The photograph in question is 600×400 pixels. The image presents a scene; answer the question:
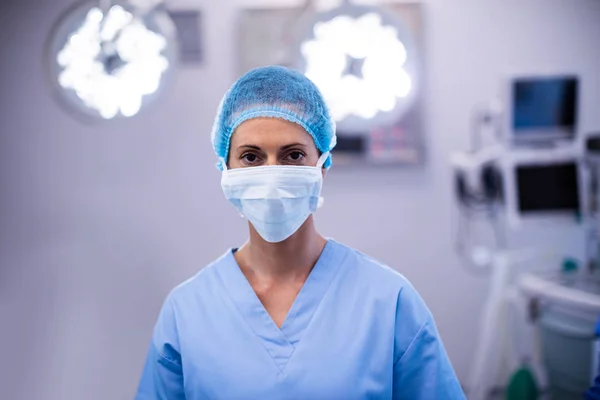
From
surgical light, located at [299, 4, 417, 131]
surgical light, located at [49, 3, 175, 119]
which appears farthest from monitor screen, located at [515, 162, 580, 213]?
surgical light, located at [49, 3, 175, 119]

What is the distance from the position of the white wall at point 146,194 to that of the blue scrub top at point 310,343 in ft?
3.92

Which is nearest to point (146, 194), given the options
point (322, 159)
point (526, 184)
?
point (322, 159)

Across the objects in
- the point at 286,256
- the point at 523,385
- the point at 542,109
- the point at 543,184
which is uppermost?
the point at 542,109

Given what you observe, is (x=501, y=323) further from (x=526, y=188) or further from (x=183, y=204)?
(x=183, y=204)

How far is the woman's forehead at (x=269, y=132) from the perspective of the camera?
3.16ft

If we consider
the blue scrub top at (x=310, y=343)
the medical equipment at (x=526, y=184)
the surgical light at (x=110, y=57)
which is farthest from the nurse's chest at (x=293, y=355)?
the medical equipment at (x=526, y=184)

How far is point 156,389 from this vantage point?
40.6 inches

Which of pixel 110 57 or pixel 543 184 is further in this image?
pixel 543 184

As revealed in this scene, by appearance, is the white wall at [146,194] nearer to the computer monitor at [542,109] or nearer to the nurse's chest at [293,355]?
the computer monitor at [542,109]

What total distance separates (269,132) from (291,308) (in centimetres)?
35

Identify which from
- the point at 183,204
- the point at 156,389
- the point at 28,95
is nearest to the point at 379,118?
the point at 183,204

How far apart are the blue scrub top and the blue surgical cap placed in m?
0.27

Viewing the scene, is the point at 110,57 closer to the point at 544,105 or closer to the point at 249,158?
the point at 249,158

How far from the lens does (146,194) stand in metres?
2.21
